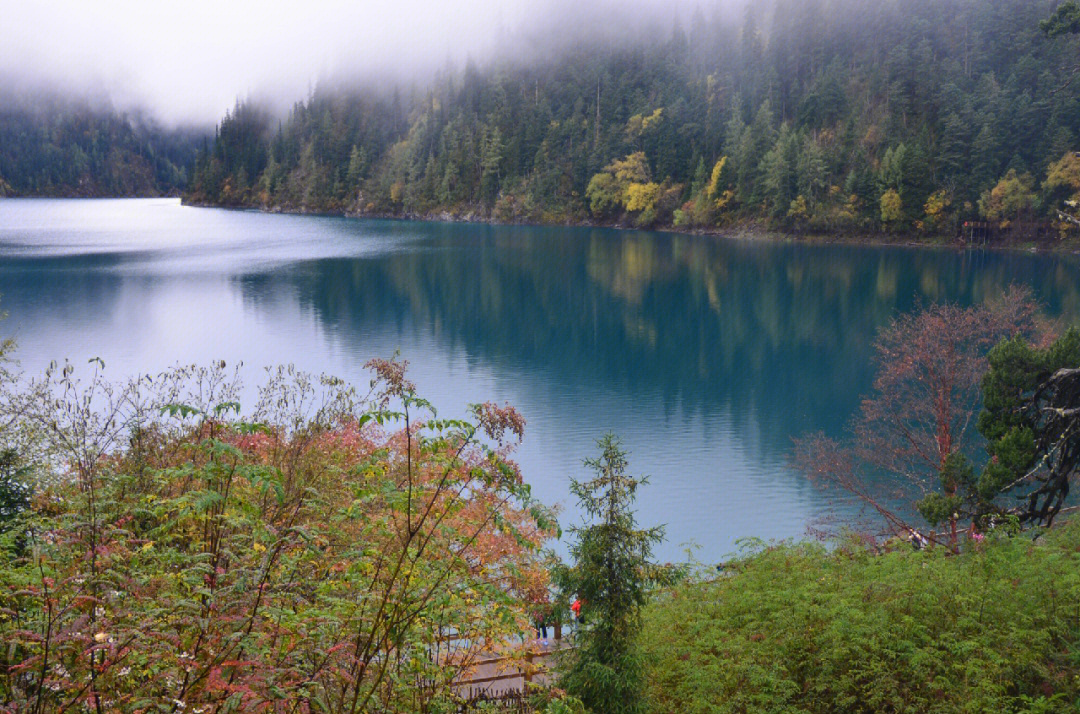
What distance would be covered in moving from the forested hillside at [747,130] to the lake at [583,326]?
7.96 m

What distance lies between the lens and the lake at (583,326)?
2723cm

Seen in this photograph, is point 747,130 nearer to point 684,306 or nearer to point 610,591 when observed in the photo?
point 684,306

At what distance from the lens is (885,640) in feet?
30.0

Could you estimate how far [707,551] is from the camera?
2078 centimetres

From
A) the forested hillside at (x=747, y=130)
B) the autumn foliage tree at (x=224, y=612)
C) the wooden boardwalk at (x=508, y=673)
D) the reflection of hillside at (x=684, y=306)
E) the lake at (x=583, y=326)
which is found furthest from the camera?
the forested hillside at (x=747, y=130)

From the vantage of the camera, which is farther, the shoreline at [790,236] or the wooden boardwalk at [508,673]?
the shoreline at [790,236]

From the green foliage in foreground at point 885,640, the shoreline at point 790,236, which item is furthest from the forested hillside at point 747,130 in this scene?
the green foliage in foreground at point 885,640

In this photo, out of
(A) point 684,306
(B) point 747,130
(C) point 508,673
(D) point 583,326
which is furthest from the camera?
(B) point 747,130

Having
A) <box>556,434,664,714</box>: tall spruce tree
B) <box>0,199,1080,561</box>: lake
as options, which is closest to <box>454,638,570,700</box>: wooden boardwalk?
<box>556,434,664,714</box>: tall spruce tree

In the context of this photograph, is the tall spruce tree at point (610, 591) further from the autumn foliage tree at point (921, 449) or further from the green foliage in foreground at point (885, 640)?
the autumn foliage tree at point (921, 449)

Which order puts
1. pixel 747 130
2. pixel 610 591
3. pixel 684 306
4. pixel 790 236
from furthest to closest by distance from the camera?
pixel 747 130
pixel 790 236
pixel 684 306
pixel 610 591

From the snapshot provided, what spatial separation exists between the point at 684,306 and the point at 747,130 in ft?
160

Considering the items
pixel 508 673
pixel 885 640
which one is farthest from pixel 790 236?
pixel 885 640

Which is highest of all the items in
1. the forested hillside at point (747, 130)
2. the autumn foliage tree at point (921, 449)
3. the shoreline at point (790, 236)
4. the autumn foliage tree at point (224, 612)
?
the forested hillside at point (747, 130)
